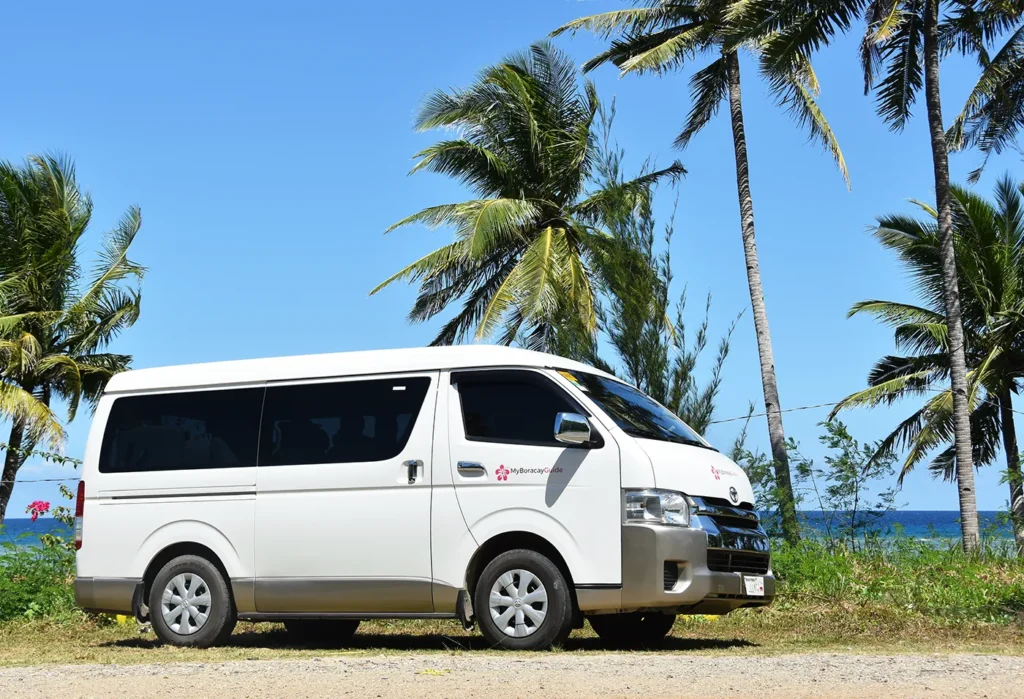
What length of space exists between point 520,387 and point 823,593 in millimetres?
4258

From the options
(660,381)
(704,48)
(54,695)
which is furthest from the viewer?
(704,48)

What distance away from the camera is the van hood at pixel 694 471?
9.00 metres

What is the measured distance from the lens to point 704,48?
883 inches

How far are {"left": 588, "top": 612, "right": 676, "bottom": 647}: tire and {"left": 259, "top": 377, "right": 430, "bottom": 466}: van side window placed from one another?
222 centimetres

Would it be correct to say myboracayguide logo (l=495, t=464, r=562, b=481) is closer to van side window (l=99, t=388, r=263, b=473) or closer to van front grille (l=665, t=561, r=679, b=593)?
van front grille (l=665, t=561, r=679, b=593)

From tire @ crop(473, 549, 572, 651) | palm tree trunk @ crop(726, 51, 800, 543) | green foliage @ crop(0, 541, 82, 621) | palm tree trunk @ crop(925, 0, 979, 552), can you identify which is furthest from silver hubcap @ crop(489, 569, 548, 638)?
palm tree trunk @ crop(925, 0, 979, 552)

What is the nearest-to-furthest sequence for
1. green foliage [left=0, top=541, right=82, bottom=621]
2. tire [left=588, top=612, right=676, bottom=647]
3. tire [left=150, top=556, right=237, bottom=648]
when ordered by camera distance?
tire [left=588, top=612, right=676, bottom=647] → tire [left=150, top=556, right=237, bottom=648] → green foliage [left=0, top=541, right=82, bottom=621]

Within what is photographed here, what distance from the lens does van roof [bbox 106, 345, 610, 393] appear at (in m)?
9.61

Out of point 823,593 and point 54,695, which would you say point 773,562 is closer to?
point 823,593

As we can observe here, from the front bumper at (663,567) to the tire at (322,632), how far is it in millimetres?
2983

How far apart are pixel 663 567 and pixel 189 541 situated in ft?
13.2

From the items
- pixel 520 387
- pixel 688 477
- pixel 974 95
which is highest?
pixel 974 95

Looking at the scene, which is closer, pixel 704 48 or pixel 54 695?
pixel 54 695

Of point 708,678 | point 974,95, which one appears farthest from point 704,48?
point 708,678
